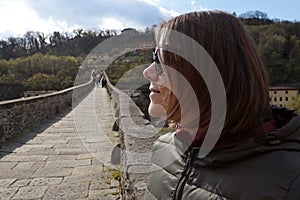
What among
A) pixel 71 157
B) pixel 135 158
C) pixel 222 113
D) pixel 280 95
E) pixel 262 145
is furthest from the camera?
pixel 280 95

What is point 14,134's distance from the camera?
6.09m

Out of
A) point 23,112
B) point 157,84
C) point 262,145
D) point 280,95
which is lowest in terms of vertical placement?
point 280,95

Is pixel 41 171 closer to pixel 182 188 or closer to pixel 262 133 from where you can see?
pixel 182 188

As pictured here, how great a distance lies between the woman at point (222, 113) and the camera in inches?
28.9

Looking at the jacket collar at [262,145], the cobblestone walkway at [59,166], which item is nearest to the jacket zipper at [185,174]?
the jacket collar at [262,145]

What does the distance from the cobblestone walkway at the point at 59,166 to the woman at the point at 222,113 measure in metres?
2.18

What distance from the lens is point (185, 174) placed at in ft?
3.11

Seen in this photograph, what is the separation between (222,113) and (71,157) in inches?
157

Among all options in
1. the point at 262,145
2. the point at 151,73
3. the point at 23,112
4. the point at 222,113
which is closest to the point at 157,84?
the point at 151,73

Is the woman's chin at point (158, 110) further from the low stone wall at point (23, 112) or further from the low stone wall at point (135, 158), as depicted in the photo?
the low stone wall at point (23, 112)

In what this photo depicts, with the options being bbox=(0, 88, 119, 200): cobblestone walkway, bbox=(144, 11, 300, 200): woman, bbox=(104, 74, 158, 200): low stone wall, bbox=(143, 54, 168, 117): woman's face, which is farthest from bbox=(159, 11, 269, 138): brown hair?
bbox=(0, 88, 119, 200): cobblestone walkway

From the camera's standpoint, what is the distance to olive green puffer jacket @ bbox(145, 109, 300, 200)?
68 centimetres

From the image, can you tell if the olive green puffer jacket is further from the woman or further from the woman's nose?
the woman's nose

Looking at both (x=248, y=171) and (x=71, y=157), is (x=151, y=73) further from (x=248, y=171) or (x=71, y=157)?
Result: (x=71, y=157)
